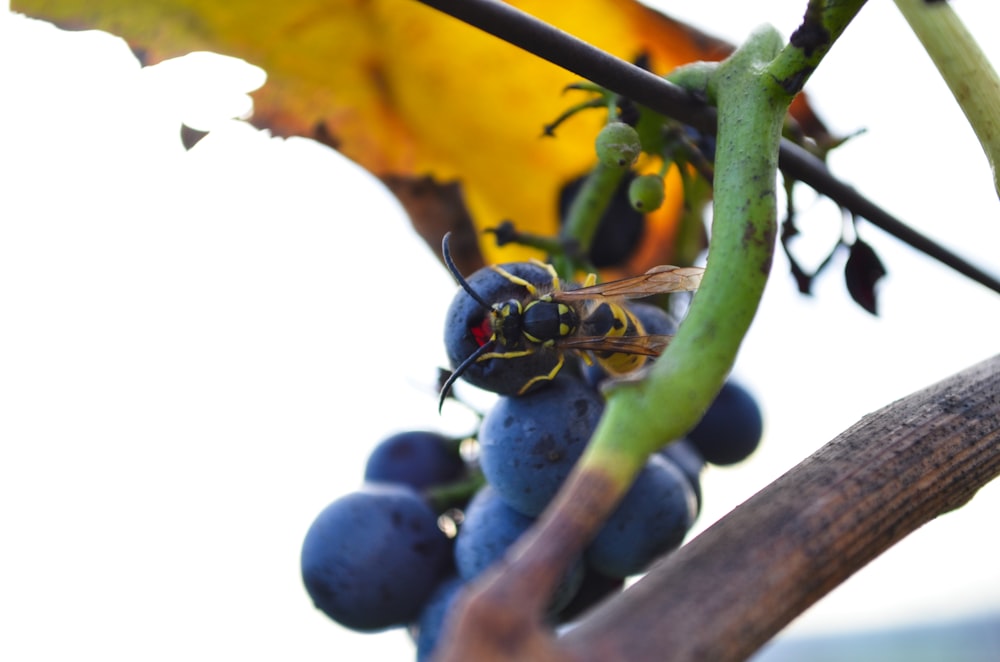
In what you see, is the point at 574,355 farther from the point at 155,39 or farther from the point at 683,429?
the point at 155,39

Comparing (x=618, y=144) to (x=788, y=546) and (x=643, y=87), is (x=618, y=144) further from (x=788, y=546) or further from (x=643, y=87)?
(x=788, y=546)

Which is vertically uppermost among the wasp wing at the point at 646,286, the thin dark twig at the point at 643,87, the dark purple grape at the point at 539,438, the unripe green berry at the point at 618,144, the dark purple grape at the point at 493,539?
the thin dark twig at the point at 643,87

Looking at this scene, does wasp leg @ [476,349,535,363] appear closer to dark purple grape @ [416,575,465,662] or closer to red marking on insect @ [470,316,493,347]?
red marking on insect @ [470,316,493,347]

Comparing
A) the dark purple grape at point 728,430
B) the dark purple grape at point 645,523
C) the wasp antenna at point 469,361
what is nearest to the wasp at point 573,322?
the wasp antenna at point 469,361

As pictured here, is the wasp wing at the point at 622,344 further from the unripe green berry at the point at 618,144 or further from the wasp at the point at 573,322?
the unripe green berry at the point at 618,144

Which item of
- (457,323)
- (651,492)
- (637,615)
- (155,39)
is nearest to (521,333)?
(457,323)

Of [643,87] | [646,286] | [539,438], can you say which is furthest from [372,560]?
[643,87]
